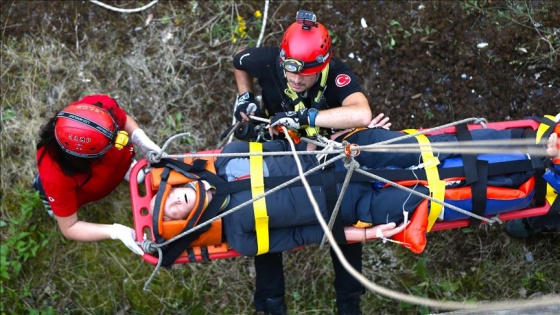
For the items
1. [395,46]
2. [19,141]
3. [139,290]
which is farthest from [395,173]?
[19,141]

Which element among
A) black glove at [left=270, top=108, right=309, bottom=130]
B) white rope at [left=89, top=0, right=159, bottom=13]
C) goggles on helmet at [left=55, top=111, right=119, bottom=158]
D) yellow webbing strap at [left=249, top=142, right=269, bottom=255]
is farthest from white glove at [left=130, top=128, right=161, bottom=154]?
white rope at [left=89, top=0, right=159, bottom=13]

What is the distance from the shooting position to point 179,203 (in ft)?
11.2

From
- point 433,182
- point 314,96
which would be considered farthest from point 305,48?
point 433,182

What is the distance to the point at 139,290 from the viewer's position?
4.71 metres

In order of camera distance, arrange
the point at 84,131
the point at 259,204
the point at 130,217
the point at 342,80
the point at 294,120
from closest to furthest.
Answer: the point at 84,131 < the point at 259,204 < the point at 294,120 < the point at 342,80 < the point at 130,217

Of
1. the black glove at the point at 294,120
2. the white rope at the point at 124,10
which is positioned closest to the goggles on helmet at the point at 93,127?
the black glove at the point at 294,120

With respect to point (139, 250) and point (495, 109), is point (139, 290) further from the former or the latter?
point (495, 109)

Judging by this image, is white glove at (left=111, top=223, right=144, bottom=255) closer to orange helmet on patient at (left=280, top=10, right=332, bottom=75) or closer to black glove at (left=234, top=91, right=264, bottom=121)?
black glove at (left=234, top=91, right=264, bottom=121)

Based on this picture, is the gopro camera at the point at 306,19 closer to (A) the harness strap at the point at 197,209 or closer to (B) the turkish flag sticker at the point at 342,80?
(B) the turkish flag sticker at the point at 342,80

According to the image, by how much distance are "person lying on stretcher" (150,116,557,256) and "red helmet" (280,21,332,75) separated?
1.62 feet

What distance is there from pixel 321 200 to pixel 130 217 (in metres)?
1.99

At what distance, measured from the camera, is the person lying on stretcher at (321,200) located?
3.44 meters

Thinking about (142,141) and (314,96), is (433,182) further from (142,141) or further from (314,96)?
(142,141)

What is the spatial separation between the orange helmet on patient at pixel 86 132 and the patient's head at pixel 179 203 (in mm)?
417
